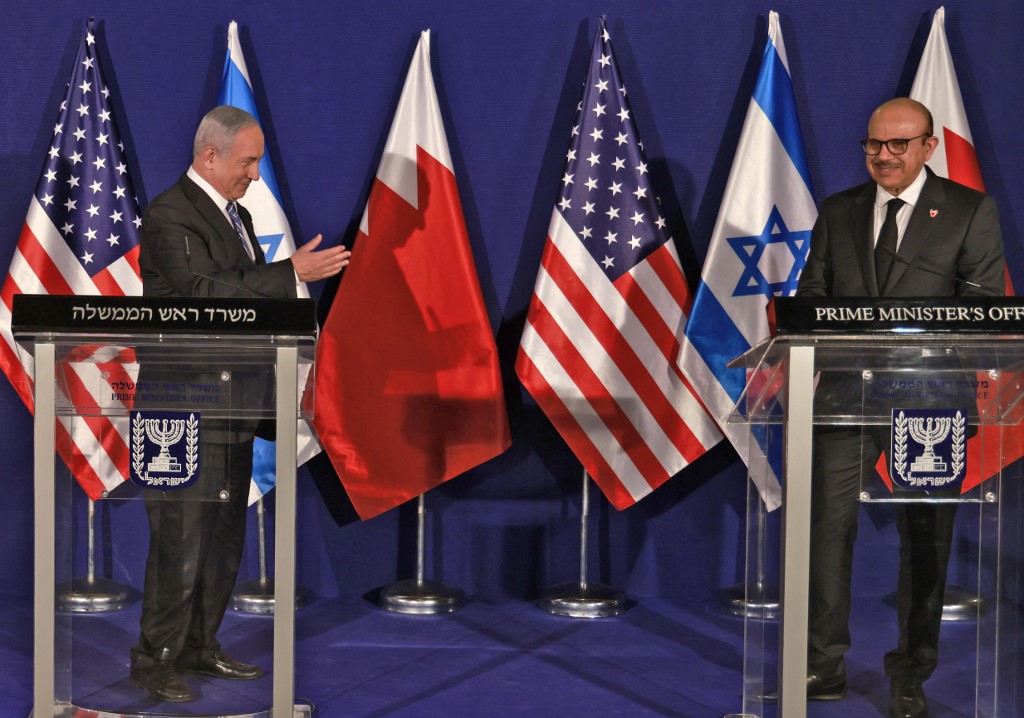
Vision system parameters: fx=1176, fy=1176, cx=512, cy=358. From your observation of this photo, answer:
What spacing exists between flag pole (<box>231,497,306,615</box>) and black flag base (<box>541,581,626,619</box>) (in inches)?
74.2

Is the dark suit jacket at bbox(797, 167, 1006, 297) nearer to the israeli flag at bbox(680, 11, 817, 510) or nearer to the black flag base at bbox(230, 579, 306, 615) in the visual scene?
the israeli flag at bbox(680, 11, 817, 510)

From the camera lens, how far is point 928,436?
2416 mm

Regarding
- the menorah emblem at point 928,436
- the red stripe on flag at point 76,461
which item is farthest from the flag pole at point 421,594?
the menorah emblem at point 928,436

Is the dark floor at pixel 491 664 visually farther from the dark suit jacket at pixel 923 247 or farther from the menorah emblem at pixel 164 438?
the dark suit jacket at pixel 923 247

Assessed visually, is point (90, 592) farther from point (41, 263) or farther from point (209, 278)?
point (41, 263)

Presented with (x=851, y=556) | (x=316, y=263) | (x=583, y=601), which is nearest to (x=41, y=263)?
(x=316, y=263)

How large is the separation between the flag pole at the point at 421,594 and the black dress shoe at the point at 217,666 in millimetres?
1695

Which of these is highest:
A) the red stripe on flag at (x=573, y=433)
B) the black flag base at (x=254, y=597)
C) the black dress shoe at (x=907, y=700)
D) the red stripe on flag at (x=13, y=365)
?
the red stripe on flag at (x=13, y=365)

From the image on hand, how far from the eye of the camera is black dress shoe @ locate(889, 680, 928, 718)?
2469mm

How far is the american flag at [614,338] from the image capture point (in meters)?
4.32

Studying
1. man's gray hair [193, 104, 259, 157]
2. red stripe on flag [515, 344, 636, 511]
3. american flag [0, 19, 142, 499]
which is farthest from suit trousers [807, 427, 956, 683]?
american flag [0, 19, 142, 499]

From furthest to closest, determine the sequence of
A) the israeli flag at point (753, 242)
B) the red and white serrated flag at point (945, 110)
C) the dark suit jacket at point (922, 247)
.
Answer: the red and white serrated flag at point (945, 110), the israeli flag at point (753, 242), the dark suit jacket at point (922, 247)

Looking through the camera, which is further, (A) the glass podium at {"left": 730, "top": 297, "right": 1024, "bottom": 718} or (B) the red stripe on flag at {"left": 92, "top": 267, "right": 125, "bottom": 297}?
(B) the red stripe on flag at {"left": 92, "top": 267, "right": 125, "bottom": 297}

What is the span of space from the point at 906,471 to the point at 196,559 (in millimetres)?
1541
